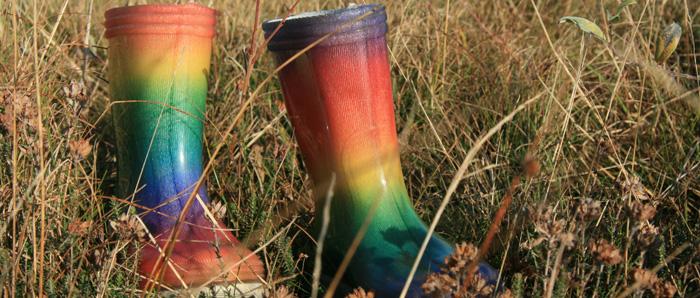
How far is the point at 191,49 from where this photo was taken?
1.48 m

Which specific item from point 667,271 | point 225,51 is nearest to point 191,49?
point 225,51

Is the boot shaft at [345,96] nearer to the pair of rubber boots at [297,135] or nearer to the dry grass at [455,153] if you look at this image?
the pair of rubber boots at [297,135]

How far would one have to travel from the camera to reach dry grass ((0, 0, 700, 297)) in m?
1.24

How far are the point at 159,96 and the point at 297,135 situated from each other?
0.81ft

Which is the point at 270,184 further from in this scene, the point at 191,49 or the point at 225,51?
the point at 225,51

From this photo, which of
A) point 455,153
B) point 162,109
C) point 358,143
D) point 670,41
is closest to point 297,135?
point 358,143

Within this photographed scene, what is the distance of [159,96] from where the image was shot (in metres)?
1.47

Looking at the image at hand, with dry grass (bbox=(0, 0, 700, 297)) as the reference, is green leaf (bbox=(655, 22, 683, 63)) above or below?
above

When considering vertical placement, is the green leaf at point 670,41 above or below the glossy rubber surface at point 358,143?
above

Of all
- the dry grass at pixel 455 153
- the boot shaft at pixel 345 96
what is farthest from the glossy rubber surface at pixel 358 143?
the dry grass at pixel 455 153

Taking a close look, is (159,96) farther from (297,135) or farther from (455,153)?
(455,153)

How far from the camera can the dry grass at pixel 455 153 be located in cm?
124

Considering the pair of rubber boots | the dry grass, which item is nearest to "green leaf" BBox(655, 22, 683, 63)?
the dry grass

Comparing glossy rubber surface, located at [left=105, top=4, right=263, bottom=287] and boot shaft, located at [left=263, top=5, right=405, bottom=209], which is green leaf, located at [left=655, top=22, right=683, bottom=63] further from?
glossy rubber surface, located at [left=105, top=4, right=263, bottom=287]
